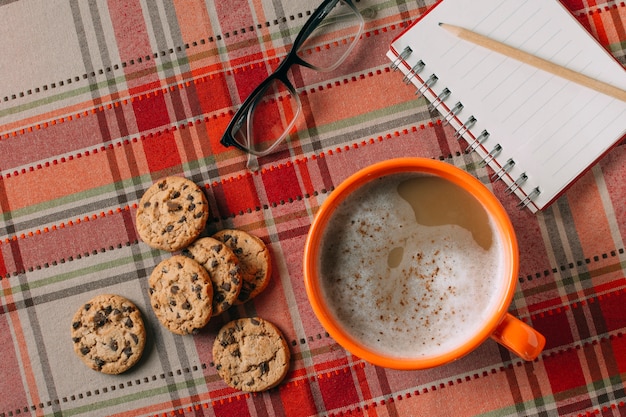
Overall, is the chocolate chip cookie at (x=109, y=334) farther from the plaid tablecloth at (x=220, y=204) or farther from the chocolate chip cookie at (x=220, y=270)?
the chocolate chip cookie at (x=220, y=270)

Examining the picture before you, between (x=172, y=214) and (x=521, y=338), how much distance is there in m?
0.56

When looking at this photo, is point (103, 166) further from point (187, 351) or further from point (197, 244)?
point (187, 351)

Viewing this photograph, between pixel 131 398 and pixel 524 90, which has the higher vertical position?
pixel 524 90

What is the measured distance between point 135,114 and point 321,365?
20.5 inches

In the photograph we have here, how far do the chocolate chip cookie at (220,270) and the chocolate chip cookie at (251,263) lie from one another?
0.7 inches

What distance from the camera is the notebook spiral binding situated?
3.30 feet

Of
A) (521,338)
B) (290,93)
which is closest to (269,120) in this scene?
(290,93)

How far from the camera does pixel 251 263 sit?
103cm

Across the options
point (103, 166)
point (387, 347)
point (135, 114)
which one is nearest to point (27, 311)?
point (103, 166)

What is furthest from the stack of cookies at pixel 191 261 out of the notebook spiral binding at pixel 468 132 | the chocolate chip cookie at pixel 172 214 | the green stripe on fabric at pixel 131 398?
the notebook spiral binding at pixel 468 132

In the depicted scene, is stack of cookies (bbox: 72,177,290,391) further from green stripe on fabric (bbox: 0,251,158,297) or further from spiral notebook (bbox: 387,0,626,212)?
spiral notebook (bbox: 387,0,626,212)

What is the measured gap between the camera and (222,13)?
1062mm

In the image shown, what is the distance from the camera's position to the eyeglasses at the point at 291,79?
3.42 feet

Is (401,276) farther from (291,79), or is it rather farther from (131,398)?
(131,398)
